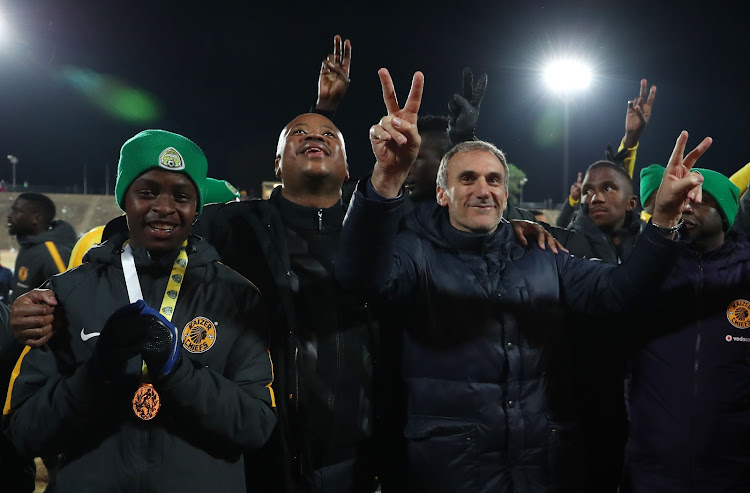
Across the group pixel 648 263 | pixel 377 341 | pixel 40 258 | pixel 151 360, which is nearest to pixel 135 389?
pixel 151 360

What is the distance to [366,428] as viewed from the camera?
248cm

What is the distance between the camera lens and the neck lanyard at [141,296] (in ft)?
6.05

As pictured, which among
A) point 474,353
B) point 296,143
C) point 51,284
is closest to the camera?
point 51,284

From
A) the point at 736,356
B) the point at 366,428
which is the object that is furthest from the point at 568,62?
the point at 366,428

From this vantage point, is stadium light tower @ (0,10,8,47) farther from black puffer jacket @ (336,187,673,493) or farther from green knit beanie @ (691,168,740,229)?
green knit beanie @ (691,168,740,229)

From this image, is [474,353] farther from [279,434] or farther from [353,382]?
[279,434]

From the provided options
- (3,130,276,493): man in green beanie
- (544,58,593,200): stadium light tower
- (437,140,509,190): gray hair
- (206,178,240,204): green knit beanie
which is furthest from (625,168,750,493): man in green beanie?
(544,58,593,200): stadium light tower

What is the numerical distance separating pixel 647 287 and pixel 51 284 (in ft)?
8.28

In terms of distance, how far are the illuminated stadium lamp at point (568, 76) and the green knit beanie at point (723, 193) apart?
→ 9.69 m

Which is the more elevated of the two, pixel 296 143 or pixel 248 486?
pixel 296 143

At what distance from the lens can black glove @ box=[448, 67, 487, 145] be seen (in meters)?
3.65

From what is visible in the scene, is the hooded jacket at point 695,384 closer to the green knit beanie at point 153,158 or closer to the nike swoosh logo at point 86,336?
the green knit beanie at point 153,158

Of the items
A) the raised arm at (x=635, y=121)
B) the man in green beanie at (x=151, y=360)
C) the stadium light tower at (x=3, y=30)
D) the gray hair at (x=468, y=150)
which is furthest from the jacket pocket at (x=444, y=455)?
the stadium light tower at (x=3, y=30)

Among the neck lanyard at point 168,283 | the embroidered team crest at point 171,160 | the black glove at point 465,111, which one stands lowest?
the neck lanyard at point 168,283
